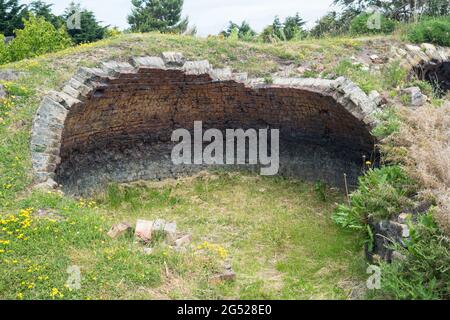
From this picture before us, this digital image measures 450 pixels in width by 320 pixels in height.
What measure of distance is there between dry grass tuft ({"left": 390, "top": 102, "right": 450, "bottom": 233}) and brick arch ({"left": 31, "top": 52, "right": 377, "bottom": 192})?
1.41 m

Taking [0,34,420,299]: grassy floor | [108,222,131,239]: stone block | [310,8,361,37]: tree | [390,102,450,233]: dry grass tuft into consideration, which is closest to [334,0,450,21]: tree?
[310,8,361,37]: tree

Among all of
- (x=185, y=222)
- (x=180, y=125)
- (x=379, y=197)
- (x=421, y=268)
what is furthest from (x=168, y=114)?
(x=421, y=268)

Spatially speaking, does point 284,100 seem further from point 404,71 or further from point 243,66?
point 404,71

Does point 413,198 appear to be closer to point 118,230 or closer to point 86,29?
point 118,230

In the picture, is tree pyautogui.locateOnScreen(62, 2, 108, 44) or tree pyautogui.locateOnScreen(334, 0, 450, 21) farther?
tree pyautogui.locateOnScreen(62, 2, 108, 44)

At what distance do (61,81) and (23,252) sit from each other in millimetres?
4843

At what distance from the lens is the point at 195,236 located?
8.50 meters

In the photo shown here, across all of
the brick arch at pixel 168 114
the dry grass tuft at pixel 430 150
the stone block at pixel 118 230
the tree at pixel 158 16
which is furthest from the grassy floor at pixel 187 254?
the tree at pixel 158 16

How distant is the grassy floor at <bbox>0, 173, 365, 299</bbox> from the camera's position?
219 inches

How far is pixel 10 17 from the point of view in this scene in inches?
809

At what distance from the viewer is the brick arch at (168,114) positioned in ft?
31.3

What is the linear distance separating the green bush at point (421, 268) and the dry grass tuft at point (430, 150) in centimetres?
19

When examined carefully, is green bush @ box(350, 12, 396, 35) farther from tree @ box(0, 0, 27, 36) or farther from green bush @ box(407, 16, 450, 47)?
tree @ box(0, 0, 27, 36)

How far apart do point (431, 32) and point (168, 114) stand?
24.2ft
